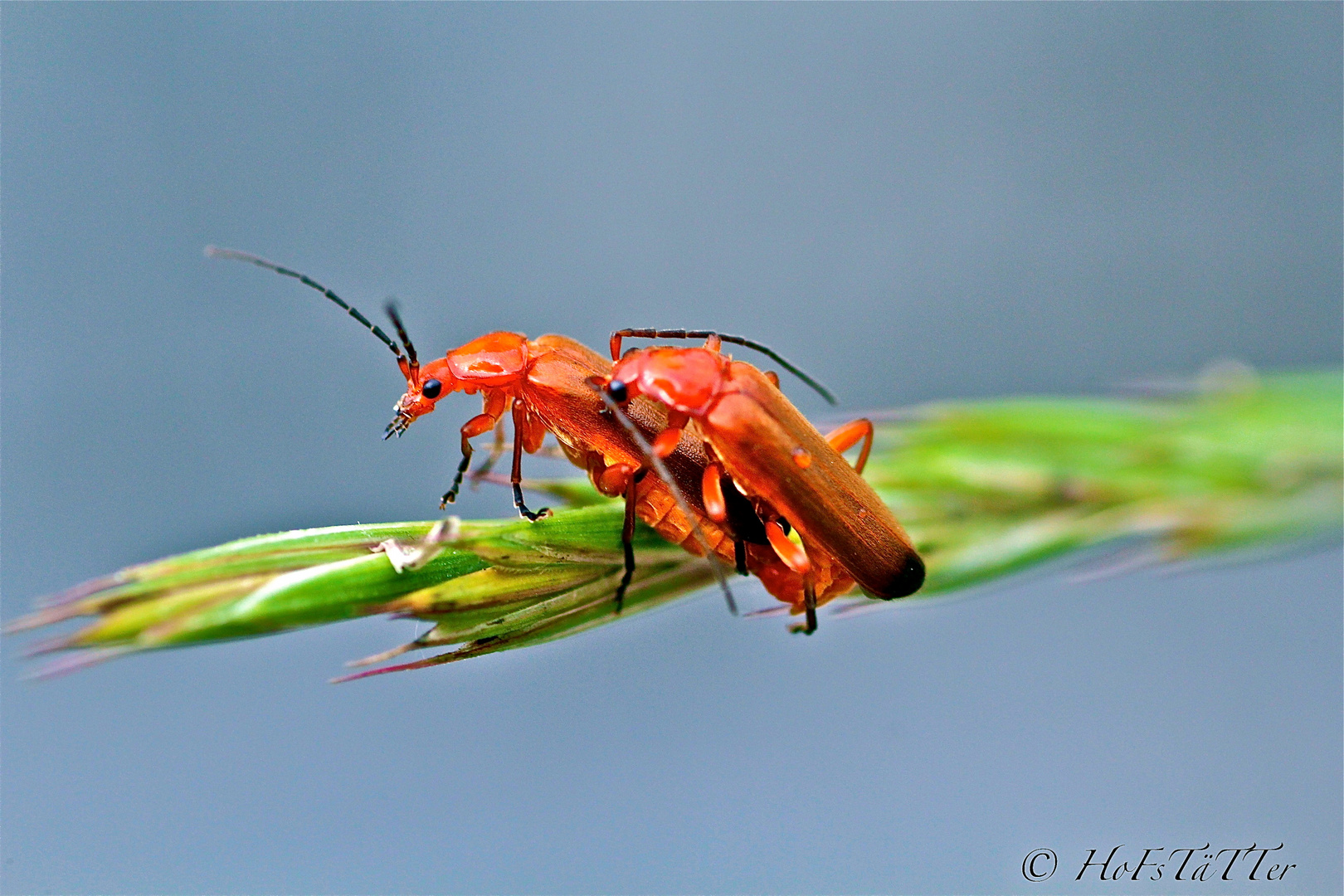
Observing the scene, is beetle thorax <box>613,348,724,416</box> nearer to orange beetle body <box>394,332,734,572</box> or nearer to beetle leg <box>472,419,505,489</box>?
orange beetle body <box>394,332,734,572</box>

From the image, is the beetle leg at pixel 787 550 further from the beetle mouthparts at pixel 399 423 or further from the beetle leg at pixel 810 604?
the beetle mouthparts at pixel 399 423

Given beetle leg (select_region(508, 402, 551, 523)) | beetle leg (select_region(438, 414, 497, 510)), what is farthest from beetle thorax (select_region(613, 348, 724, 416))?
beetle leg (select_region(438, 414, 497, 510))

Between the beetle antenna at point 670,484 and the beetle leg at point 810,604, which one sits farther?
the beetle leg at point 810,604

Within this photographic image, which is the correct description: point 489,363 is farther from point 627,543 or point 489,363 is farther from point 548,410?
point 627,543

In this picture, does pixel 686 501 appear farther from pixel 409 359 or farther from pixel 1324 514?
pixel 1324 514

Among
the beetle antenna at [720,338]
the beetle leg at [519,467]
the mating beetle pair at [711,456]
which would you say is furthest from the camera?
the beetle antenna at [720,338]

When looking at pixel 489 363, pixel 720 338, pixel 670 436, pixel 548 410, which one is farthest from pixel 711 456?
pixel 489 363

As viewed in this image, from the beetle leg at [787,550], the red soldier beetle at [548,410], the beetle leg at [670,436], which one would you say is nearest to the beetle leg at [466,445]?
the red soldier beetle at [548,410]
